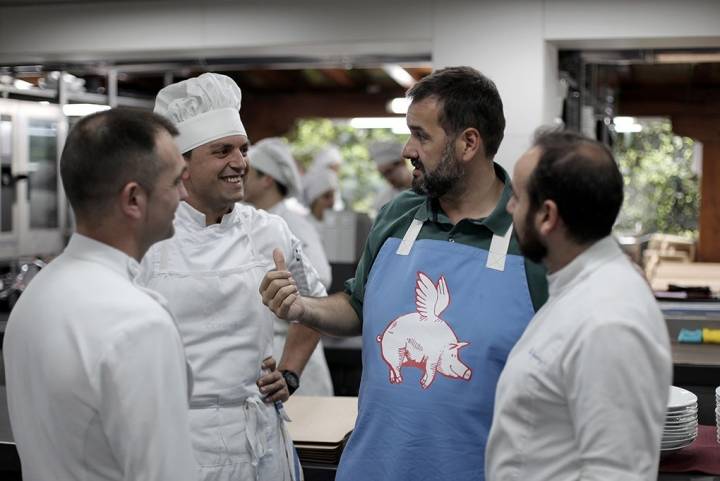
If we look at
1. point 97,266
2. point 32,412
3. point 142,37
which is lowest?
point 32,412

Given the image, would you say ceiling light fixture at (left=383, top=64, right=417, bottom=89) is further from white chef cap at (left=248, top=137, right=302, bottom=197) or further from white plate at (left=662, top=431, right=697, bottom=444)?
white plate at (left=662, top=431, right=697, bottom=444)

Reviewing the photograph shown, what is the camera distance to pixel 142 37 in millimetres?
5648

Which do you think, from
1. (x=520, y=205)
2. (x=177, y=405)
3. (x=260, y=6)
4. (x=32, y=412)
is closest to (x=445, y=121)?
(x=520, y=205)

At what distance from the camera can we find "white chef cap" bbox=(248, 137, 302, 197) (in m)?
4.69

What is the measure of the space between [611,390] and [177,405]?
66 centimetres

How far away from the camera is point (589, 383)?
1.43m

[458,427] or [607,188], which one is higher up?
[607,188]

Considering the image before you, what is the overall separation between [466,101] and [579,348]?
2.75 feet

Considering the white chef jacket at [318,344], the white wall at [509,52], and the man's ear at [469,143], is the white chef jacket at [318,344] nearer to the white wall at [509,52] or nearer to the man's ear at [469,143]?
the white wall at [509,52]

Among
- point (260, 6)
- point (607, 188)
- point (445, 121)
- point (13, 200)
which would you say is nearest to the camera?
point (607, 188)

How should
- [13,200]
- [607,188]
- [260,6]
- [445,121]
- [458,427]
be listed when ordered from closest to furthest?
[607,188]
[458,427]
[445,121]
[260,6]
[13,200]

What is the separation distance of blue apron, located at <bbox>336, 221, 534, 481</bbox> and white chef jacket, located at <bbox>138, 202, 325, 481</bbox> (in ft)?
0.99

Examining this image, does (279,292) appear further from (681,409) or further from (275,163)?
(275,163)

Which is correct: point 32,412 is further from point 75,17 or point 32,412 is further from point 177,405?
point 75,17
